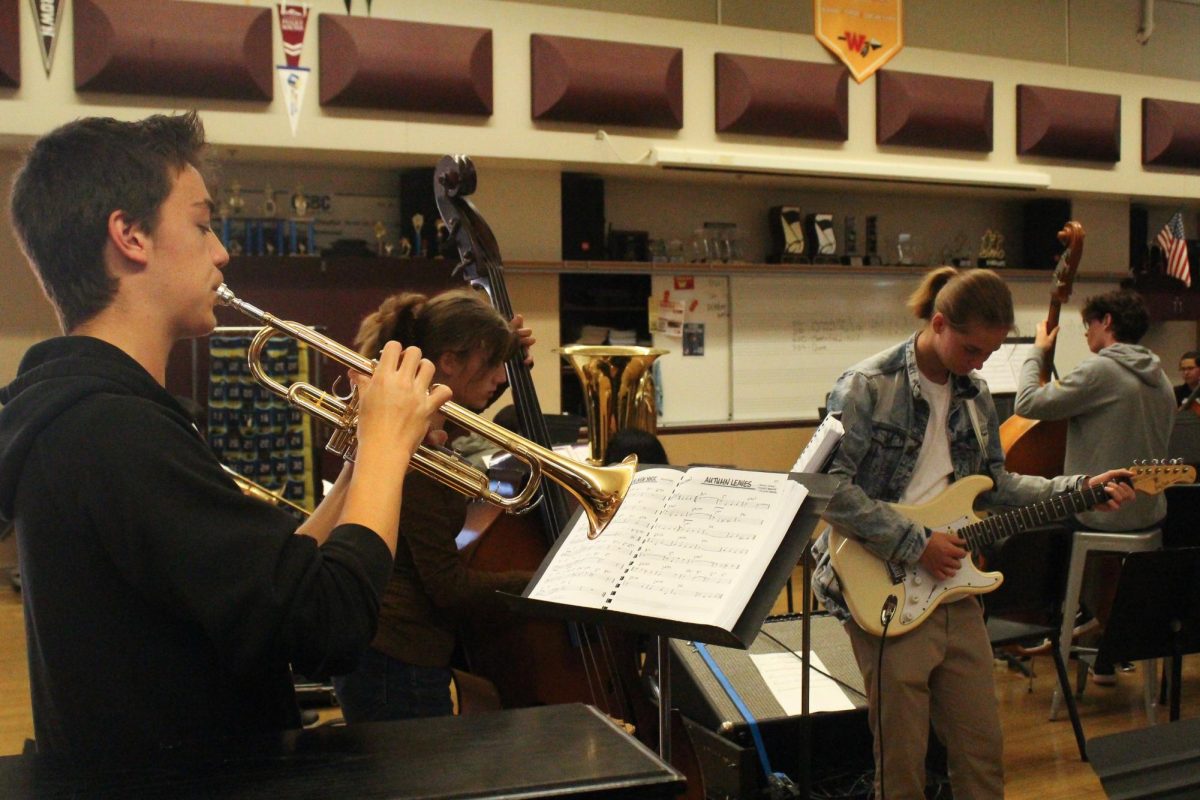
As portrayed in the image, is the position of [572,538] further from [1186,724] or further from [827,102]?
[827,102]

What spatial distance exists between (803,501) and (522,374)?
1.34 meters

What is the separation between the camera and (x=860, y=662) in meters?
3.03

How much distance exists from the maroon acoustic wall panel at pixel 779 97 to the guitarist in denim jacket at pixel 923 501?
4428 mm

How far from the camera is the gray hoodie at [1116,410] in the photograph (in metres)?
4.67

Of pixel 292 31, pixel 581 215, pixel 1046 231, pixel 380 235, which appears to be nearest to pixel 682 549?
pixel 292 31

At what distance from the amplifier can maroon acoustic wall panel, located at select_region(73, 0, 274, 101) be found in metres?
4.25

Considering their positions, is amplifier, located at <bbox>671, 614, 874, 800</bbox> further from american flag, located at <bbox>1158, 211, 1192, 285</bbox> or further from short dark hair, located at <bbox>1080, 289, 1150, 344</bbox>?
american flag, located at <bbox>1158, 211, 1192, 285</bbox>

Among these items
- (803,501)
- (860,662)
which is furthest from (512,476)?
(860,662)

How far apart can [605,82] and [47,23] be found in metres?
3.12

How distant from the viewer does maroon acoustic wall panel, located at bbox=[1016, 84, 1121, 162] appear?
8.16 meters

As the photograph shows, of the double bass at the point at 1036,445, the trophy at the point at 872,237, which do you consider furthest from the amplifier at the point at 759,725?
the trophy at the point at 872,237

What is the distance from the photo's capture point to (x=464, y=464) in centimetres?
190

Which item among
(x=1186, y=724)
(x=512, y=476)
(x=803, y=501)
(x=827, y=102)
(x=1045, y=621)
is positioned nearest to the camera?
(x=1186, y=724)

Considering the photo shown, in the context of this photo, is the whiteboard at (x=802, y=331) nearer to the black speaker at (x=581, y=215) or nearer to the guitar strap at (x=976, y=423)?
the black speaker at (x=581, y=215)
